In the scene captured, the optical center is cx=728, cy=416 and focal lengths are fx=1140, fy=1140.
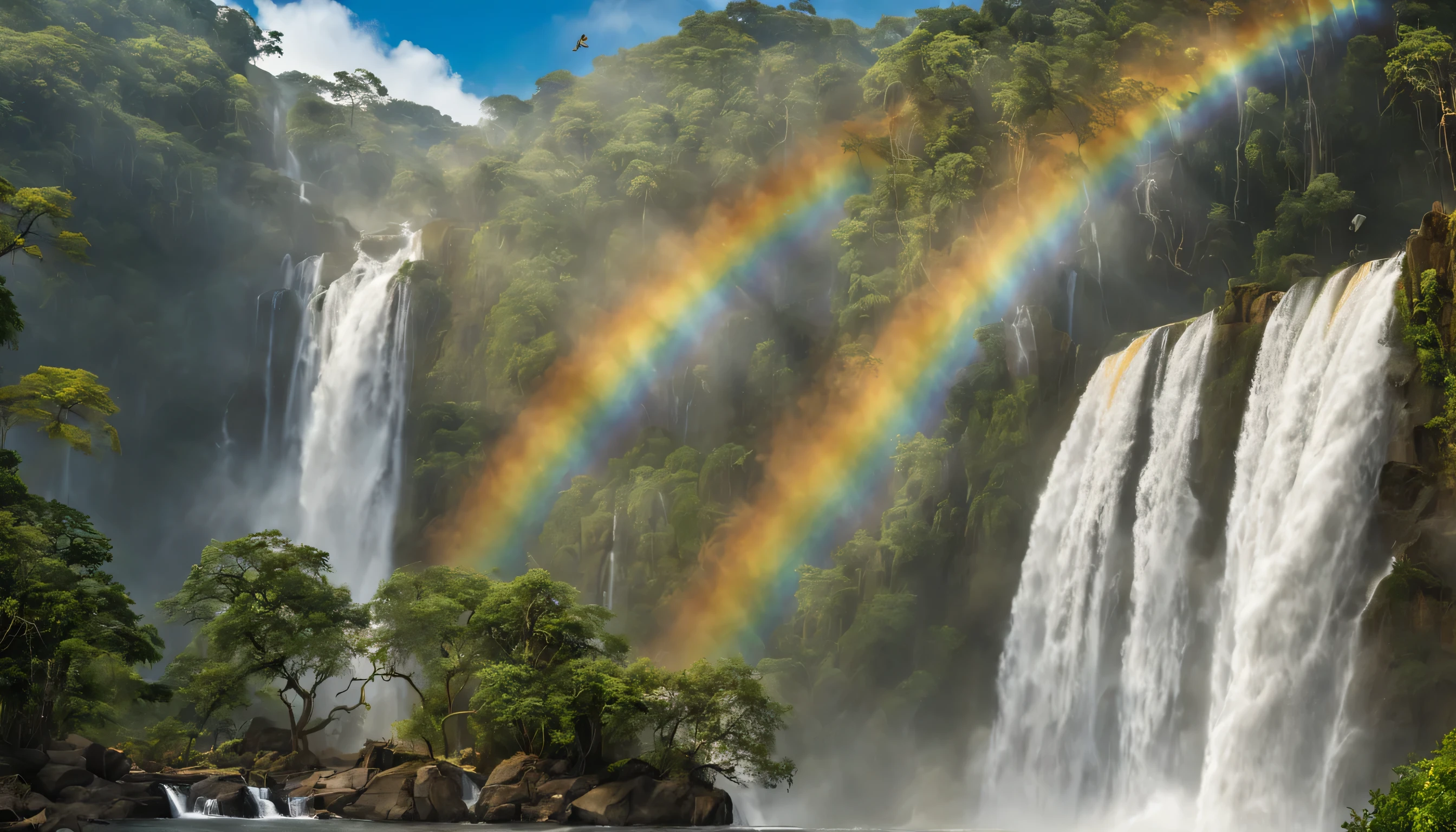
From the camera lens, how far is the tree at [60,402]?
33.1 metres

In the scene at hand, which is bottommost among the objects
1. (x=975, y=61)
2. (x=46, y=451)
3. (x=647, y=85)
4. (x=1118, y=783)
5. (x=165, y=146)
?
(x=1118, y=783)

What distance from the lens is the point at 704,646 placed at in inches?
1902

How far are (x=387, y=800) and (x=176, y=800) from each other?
18.8 feet

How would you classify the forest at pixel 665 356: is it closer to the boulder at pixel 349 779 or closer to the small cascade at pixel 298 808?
the boulder at pixel 349 779

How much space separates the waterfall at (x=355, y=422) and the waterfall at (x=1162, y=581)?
36.1 meters

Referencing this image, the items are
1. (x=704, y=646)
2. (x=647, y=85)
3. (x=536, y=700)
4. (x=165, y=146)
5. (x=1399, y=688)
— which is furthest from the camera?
Answer: (x=647, y=85)

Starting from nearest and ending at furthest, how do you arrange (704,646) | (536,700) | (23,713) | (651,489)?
(23,713), (536,700), (704,646), (651,489)

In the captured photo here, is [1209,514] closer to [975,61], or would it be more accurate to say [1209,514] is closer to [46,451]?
[975,61]

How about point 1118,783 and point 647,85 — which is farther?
point 647,85

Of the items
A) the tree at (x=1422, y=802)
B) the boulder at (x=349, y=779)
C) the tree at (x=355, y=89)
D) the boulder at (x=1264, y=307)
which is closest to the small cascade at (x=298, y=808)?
the boulder at (x=349, y=779)

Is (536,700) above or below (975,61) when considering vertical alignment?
below

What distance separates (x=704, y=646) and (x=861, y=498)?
9318 millimetres

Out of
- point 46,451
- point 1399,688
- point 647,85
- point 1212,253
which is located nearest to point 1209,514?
point 1399,688

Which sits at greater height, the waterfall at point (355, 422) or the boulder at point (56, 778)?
the waterfall at point (355, 422)
